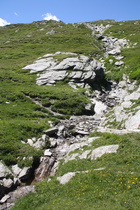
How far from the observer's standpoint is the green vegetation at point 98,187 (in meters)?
9.76

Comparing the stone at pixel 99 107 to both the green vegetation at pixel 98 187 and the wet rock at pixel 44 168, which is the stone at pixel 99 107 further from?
Answer: the green vegetation at pixel 98 187

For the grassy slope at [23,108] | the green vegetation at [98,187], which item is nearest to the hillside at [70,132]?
the green vegetation at [98,187]

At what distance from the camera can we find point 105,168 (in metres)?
13.4

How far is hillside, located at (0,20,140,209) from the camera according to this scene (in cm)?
1160

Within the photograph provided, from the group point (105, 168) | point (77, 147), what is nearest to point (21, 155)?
point (77, 147)

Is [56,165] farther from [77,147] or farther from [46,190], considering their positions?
[46,190]

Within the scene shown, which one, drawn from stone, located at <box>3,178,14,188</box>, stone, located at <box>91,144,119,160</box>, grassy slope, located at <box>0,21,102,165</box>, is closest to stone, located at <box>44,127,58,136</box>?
grassy slope, located at <box>0,21,102,165</box>

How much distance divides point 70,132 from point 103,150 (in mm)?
9396

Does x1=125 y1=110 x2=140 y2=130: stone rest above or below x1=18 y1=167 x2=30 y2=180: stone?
above

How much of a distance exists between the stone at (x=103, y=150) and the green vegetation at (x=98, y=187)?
473mm

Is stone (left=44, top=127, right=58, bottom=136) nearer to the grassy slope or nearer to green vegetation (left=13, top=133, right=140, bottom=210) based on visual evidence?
the grassy slope

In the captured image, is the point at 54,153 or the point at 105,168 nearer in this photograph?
the point at 105,168

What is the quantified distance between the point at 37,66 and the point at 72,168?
42991 mm

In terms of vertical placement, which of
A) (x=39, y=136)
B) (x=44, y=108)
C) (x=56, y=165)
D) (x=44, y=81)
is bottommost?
(x=56, y=165)
